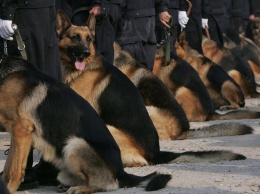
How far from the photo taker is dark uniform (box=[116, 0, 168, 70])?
34.4ft

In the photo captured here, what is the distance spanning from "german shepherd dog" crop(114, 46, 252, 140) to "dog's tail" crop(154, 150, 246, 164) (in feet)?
5.79

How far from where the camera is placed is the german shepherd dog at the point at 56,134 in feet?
21.7

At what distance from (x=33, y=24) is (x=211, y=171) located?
6.18 feet

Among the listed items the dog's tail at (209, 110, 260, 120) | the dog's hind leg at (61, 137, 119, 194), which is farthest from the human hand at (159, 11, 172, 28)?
the dog's hind leg at (61, 137, 119, 194)

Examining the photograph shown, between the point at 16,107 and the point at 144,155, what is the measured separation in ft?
5.60

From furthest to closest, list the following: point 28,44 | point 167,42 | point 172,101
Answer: point 167,42 → point 172,101 → point 28,44

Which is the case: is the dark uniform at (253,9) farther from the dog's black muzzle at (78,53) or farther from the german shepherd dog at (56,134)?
the german shepherd dog at (56,134)

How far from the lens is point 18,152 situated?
6.58 m

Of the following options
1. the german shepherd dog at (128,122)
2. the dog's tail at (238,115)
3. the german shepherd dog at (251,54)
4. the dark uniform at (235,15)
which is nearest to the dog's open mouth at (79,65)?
the german shepherd dog at (128,122)

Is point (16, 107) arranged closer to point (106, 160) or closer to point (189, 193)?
point (106, 160)

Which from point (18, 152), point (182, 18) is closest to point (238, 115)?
point (182, 18)

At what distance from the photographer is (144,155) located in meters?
8.00

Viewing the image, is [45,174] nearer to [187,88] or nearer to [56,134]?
[56,134]

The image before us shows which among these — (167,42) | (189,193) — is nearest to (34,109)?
(189,193)
